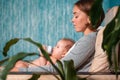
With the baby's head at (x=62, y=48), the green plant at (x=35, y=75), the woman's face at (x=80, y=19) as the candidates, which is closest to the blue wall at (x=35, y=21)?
the baby's head at (x=62, y=48)

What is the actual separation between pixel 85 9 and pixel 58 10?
206cm

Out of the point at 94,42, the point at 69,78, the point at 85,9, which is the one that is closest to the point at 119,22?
the point at 69,78

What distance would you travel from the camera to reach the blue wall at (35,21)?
335 cm

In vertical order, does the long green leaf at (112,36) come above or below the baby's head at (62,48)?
above

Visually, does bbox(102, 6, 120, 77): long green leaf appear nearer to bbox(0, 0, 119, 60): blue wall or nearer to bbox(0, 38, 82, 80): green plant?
bbox(0, 38, 82, 80): green plant

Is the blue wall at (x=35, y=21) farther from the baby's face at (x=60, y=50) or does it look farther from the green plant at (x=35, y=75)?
the green plant at (x=35, y=75)

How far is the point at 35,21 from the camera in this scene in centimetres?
339

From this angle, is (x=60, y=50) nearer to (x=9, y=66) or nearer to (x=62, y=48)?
(x=62, y=48)

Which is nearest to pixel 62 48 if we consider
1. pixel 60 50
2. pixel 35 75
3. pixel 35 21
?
pixel 60 50

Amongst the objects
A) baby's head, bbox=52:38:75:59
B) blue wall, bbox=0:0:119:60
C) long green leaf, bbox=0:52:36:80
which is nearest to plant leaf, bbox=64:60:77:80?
long green leaf, bbox=0:52:36:80

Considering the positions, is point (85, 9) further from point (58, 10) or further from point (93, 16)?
point (58, 10)

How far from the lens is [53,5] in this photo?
339cm

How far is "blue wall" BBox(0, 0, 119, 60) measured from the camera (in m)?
3.35

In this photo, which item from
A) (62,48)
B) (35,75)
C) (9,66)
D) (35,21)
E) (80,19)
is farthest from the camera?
(35,21)
